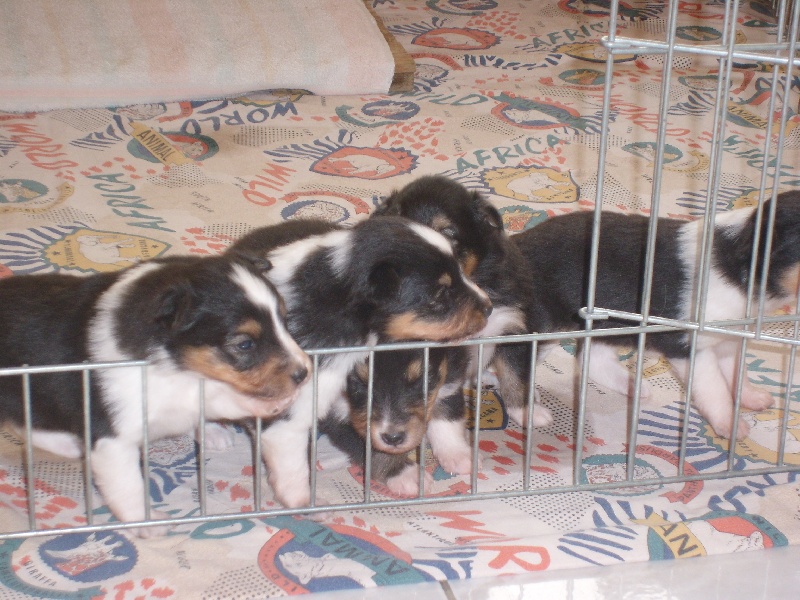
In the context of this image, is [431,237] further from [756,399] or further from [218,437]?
[756,399]

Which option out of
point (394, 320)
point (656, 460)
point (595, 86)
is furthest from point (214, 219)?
point (595, 86)

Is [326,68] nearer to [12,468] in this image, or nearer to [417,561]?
[12,468]

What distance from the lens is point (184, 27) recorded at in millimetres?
4961

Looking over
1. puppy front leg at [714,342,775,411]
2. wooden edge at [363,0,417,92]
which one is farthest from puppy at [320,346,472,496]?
wooden edge at [363,0,417,92]

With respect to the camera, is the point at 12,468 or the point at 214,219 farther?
the point at 214,219

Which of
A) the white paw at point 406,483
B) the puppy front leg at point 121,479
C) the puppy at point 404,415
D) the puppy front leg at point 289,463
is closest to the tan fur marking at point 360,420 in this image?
the puppy at point 404,415

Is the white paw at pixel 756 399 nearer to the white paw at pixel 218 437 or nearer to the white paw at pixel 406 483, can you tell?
the white paw at pixel 406 483

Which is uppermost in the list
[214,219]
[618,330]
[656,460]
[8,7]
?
[8,7]

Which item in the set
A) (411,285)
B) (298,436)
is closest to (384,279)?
(411,285)

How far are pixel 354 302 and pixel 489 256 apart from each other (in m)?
0.64

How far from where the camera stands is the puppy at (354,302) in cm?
238

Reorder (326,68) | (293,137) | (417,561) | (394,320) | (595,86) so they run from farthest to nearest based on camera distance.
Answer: (595,86) < (326,68) < (293,137) < (394,320) < (417,561)

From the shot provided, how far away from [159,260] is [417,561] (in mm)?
958

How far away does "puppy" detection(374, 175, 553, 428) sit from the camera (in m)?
2.85
